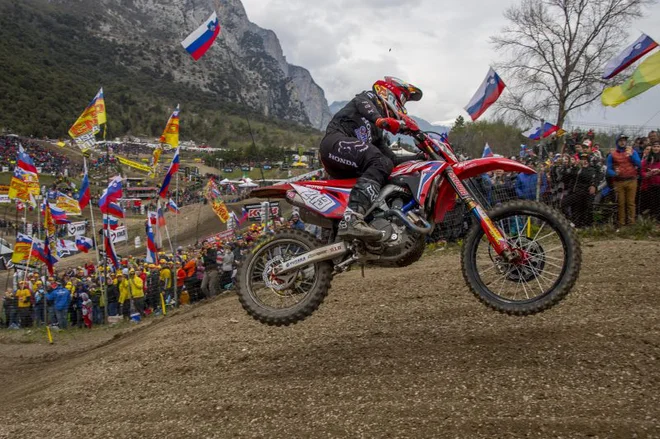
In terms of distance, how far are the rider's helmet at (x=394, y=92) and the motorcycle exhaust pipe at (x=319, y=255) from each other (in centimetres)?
138

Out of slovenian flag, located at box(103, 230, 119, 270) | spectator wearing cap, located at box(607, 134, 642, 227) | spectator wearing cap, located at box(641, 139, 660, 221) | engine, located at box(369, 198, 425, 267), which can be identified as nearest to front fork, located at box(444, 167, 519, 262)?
engine, located at box(369, 198, 425, 267)

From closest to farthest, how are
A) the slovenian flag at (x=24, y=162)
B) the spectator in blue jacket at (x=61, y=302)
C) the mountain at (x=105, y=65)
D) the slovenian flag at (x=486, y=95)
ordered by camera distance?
1. the slovenian flag at (x=486, y=95)
2. the spectator in blue jacket at (x=61, y=302)
3. the slovenian flag at (x=24, y=162)
4. the mountain at (x=105, y=65)

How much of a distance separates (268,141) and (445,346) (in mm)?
95545

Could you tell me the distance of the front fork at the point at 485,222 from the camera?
4656 millimetres

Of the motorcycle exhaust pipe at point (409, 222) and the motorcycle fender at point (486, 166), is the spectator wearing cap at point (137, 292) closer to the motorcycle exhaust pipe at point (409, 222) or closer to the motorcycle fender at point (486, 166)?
the motorcycle exhaust pipe at point (409, 222)

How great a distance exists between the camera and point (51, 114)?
267 ft

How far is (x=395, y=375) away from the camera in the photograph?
4992 millimetres

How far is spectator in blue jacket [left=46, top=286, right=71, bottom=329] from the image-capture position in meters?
14.9

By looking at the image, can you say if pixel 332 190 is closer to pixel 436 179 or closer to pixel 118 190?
pixel 436 179

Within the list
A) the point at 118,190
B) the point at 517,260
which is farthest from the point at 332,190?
the point at 118,190

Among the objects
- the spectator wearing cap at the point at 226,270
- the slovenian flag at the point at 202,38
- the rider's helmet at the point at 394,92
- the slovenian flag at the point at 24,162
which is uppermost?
the slovenian flag at the point at 202,38

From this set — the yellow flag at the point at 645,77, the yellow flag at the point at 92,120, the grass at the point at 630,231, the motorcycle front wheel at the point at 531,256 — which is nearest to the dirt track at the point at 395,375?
the motorcycle front wheel at the point at 531,256

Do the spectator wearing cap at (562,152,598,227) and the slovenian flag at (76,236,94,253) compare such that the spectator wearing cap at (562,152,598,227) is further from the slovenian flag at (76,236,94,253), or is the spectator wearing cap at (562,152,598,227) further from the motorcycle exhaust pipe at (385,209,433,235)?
the slovenian flag at (76,236,94,253)

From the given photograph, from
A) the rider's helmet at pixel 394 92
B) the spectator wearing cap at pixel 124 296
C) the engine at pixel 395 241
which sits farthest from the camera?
the spectator wearing cap at pixel 124 296
